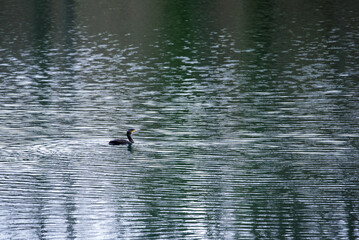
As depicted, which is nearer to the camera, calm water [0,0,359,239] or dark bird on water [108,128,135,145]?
calm water [0,0,359,239]

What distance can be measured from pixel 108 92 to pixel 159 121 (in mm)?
7526

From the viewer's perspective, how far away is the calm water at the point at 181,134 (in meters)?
18.0

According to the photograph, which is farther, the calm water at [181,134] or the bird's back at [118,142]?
the bird's back at [118,142]

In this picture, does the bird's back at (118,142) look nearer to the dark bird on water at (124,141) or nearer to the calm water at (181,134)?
the dark bird on water at (124,141)

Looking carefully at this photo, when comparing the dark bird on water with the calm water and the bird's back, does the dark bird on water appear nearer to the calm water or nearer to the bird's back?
the bird's back

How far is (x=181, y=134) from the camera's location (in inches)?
1062

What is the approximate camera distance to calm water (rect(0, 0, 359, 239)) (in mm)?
17953

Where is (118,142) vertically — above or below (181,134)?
above

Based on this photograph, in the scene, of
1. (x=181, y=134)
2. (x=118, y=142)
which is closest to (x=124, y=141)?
(x=118, y=142)

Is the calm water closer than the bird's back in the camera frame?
Yes

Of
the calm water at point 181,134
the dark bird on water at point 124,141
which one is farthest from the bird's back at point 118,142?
the calm water at point 181,134

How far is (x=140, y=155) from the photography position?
24.2 metres

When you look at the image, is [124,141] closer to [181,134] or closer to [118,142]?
[118,142]

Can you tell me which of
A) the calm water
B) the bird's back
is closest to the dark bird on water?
the bird's back
